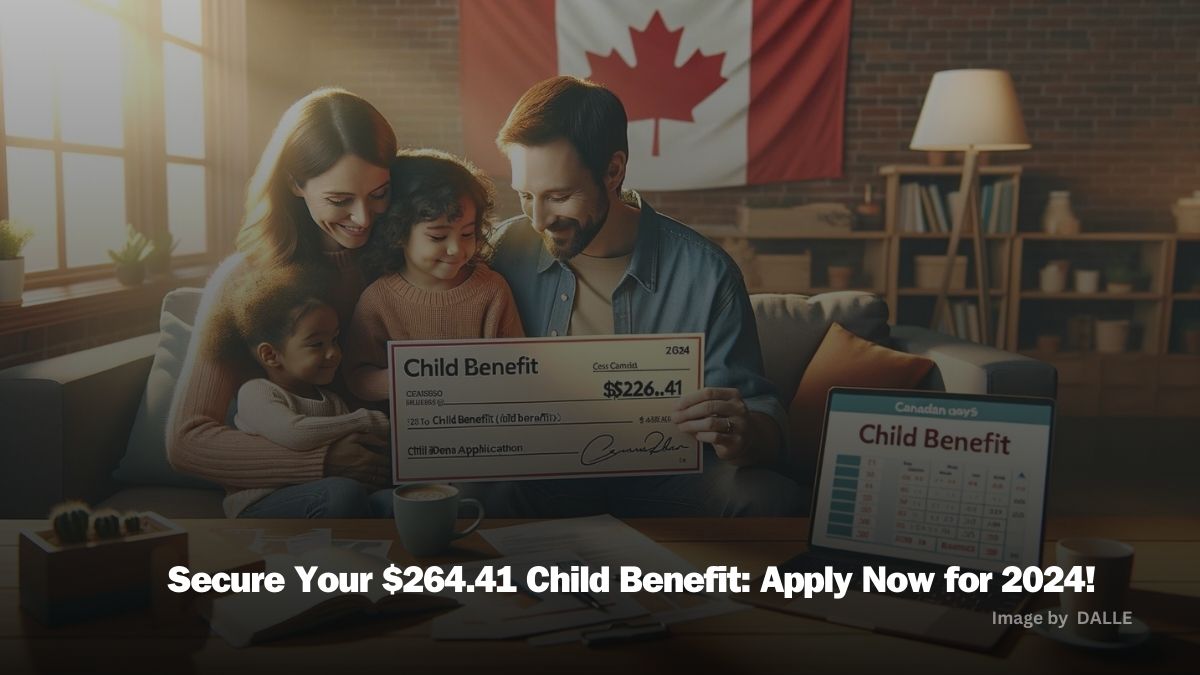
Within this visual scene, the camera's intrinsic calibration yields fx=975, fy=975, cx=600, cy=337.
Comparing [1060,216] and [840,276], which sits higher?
[1060,216]

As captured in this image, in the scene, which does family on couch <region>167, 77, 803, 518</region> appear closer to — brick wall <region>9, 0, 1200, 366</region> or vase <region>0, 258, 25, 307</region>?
vase <region>0, 258, 25, 307</region>

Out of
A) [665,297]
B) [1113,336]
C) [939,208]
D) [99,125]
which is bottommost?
[1113,336]

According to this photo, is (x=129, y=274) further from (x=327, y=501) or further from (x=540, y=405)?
(x=540, y=405)

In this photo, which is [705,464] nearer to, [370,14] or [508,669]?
[508,669]

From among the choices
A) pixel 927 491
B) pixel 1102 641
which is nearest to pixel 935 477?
pixel 927 491

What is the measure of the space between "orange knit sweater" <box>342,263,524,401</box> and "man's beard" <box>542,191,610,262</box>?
0.46 ft

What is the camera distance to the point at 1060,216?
16.2ft

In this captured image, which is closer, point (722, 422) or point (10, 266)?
point (722, 422)

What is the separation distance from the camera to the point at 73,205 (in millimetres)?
3348

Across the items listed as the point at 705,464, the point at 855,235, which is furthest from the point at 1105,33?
the point at 705,464

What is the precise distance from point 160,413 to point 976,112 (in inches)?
132

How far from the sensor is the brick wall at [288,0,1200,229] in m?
5.11

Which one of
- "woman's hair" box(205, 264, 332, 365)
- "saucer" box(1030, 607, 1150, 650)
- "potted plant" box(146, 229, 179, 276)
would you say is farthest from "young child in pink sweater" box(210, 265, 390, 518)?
"potted plant" box(146, 229, 179, 276)

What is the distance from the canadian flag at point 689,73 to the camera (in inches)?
198
